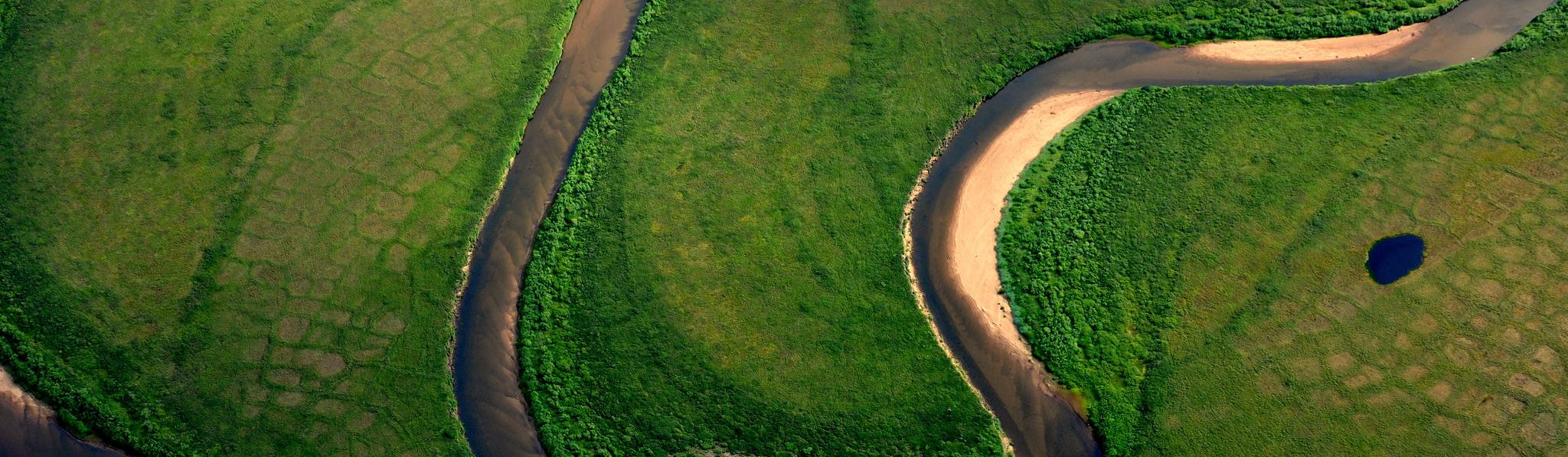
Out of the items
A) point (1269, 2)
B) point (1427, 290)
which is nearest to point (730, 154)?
point (1269, 2)

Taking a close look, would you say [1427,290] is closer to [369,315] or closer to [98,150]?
[369,315]

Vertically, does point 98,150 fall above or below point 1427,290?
above

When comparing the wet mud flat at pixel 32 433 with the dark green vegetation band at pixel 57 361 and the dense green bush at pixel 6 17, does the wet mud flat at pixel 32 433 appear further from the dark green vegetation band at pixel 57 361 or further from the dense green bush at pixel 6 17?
the dense green bush at pixel 6 17

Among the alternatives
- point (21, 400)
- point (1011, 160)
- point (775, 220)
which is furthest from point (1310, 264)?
point (21, 400)

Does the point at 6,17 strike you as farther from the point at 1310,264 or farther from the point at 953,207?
the point at 1310,264

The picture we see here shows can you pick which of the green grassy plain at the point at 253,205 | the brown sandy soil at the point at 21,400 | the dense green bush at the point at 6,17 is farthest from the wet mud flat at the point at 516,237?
the dense green bush at the point at 6,17

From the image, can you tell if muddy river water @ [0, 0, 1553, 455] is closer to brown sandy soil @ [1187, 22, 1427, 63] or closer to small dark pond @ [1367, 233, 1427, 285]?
brown sandy soil @ [1187, 22, 1427, 63]

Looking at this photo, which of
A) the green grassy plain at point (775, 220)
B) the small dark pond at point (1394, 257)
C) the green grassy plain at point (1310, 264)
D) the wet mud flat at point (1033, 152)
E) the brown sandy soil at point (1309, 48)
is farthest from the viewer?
the brown sandy soil at point (1309, 48)
